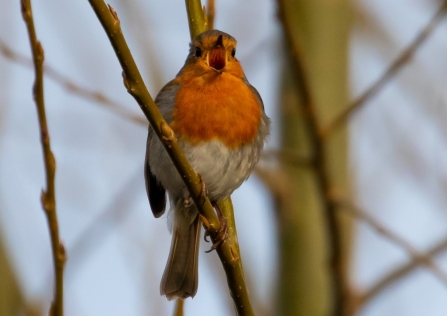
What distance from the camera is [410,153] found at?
6.17m

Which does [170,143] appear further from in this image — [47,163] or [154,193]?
[154,193]

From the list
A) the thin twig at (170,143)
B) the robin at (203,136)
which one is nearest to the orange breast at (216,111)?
the robin at (203,136)

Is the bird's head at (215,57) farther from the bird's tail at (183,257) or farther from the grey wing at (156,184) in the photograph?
the bird's tail at (183,257)

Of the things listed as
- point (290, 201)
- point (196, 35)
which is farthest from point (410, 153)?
point (196, 35)

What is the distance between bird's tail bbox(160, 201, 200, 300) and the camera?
179 inches

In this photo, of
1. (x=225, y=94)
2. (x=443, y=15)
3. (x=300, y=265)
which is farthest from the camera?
(x=300, y=265)

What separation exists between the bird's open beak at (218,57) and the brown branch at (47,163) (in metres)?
1.78

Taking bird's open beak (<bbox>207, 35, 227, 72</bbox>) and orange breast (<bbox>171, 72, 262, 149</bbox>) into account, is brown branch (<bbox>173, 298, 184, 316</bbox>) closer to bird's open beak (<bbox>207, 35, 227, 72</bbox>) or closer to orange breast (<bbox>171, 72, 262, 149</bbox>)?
orange breast (<bbox>171, 72, 262, 149</bbox>)

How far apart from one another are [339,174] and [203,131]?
1957mm

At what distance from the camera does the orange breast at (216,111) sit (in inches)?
169

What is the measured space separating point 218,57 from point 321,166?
0.91 metres

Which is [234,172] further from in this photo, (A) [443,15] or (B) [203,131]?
(A) [443,15]

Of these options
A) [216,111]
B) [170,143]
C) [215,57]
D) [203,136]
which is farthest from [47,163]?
[215,57]

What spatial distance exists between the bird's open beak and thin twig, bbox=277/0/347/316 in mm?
427
